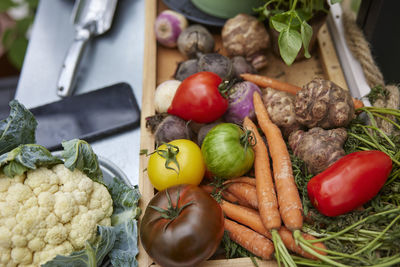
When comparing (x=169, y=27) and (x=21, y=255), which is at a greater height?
(x=169, y=27)

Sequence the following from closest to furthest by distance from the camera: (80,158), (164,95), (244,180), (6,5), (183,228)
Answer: (183,228) → (80,158) → (244,180) → (164,95) → (6,5)

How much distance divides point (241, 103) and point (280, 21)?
249mm

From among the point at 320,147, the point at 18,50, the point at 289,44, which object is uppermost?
the point at 289,44

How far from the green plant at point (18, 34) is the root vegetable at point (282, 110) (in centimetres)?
121

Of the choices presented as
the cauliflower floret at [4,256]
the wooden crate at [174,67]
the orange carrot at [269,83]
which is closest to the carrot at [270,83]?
the orange carrot at [269,83]

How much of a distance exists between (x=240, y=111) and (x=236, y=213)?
0.98 feet

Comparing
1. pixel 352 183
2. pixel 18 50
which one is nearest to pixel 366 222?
pixel 352 183

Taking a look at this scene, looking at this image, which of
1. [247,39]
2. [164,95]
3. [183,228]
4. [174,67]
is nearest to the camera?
[183,228]

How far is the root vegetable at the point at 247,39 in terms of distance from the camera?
1.16 meters

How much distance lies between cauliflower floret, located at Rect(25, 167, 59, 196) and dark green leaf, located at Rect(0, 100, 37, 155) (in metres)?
0.13

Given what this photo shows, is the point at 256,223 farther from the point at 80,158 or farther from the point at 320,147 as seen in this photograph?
the point at 80,158

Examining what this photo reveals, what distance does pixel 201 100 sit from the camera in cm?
95

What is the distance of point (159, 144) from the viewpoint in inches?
39.3

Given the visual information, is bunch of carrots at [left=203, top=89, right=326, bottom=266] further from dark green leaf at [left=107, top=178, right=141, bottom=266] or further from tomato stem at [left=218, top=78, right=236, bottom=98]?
dark green leaf at [left=107, top=178, right=141, bottom=266]
